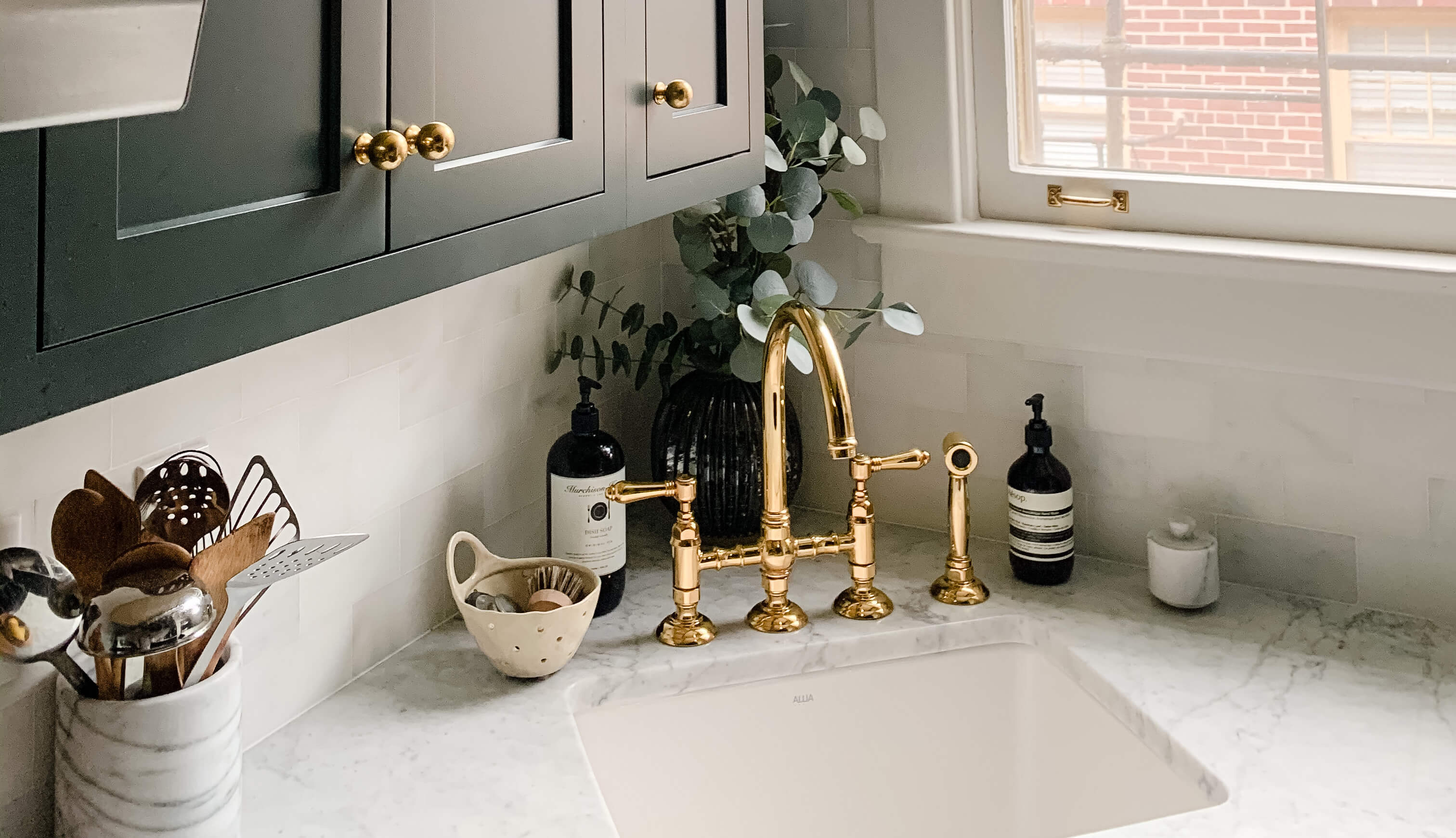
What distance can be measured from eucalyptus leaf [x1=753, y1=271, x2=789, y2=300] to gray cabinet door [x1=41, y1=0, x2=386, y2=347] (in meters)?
0.67

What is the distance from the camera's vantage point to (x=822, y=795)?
1.42 metres

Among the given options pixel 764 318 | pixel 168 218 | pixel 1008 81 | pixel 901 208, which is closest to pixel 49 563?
pixel 168 218

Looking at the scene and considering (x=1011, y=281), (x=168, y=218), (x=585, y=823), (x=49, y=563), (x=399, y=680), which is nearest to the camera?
(x=168, y=218)

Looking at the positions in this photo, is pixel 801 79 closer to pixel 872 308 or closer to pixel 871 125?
pixel 871 125

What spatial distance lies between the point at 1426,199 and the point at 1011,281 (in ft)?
1.53

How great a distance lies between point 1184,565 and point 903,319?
43 cm

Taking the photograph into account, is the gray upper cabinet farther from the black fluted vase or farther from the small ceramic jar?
the small ceramic jar

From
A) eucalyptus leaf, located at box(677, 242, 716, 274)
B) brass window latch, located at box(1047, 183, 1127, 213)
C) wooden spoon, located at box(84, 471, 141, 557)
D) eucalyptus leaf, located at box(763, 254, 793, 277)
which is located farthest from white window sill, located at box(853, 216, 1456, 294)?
wooden spoon, located at box(84, 471, 141, 557)

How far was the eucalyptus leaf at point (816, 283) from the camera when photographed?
4.89 feet

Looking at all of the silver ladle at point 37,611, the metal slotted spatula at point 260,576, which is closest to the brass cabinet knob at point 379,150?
the metal slotted spatula at point 260,576

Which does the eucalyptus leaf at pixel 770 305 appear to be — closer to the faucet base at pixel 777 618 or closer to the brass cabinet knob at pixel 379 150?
the faucet base at pixel 777 618

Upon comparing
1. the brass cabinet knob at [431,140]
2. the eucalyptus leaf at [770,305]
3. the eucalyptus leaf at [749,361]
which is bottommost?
the eucalyptus leaf at [749,361]

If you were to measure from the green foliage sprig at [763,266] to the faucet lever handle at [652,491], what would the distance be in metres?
0.15

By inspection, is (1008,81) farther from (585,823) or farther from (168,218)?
(168,218)
